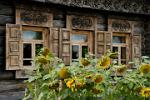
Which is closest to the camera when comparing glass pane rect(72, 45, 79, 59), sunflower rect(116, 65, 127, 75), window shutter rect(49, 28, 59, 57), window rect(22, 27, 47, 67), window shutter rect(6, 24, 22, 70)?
sunflower rect(116, 65, 127, 75)

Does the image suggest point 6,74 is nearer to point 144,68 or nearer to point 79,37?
point 79,37

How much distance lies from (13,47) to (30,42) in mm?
502

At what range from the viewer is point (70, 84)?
2.56 metres

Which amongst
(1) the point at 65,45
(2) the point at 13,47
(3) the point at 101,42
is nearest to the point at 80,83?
(2) the point at 13,47

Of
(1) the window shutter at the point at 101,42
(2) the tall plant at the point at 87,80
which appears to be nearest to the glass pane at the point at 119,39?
(1) the window shutter at the point at 101,42

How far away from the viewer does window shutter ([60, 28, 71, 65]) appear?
23.0 ft

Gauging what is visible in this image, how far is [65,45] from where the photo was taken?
707 centimetres

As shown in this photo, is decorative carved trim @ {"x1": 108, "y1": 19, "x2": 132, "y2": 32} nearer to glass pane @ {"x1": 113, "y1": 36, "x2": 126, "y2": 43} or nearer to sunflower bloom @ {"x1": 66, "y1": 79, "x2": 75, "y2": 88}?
glass pane @ {"x1": 113, "y1": 36, "x2": 126, "y2": 43}

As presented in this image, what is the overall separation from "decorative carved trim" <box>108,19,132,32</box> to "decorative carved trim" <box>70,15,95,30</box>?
1.82 feet

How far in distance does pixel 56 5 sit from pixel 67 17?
34 cm

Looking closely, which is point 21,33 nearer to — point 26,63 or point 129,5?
point 26,63

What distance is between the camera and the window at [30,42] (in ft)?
21.7

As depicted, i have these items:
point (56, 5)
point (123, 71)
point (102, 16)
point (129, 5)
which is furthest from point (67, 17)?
point (123, 71)

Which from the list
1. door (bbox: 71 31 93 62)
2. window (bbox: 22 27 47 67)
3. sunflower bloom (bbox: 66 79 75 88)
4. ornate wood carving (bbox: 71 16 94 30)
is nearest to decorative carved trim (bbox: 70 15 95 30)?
ornate wood carving (bbox: 71 16 94 30)
